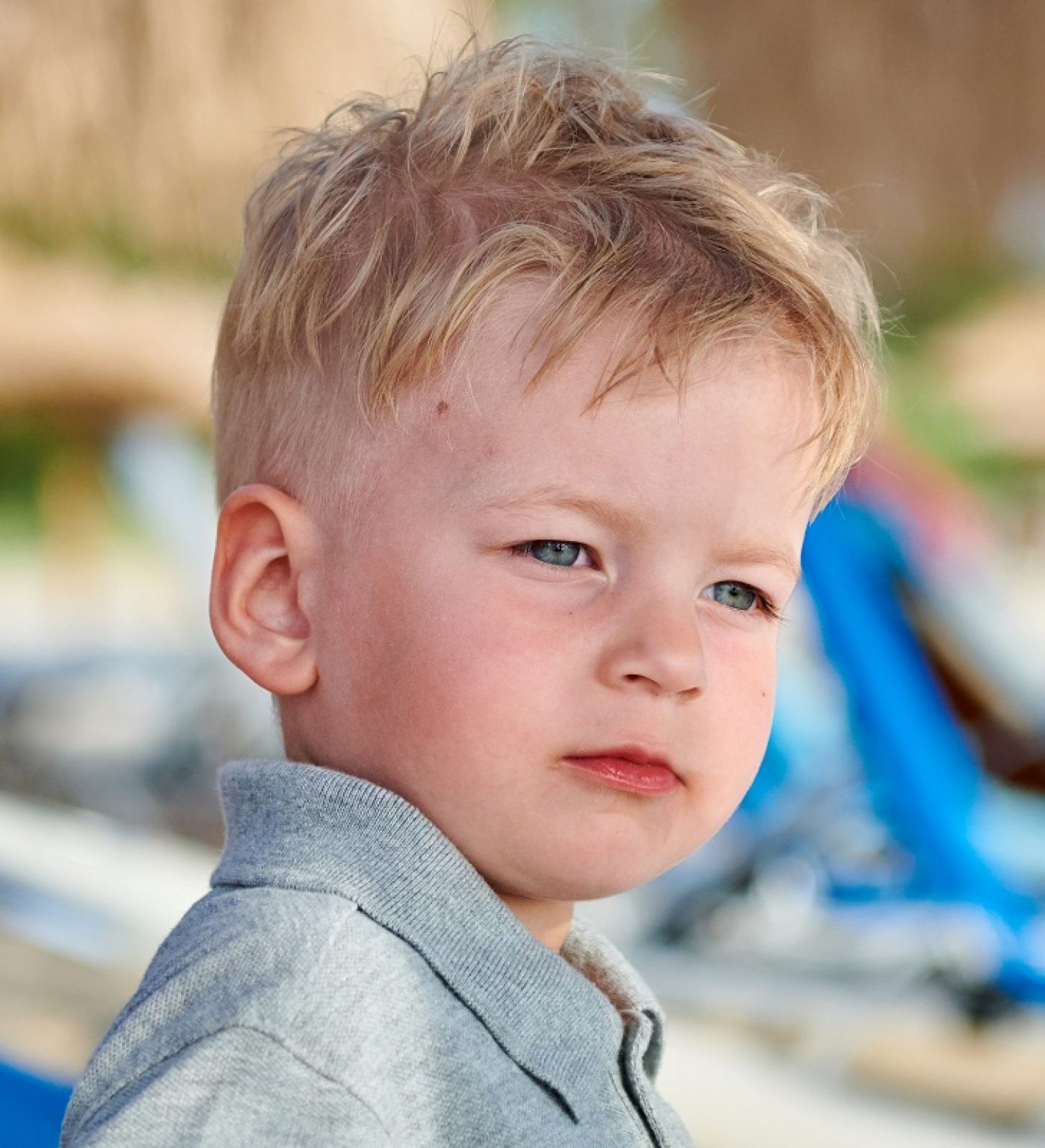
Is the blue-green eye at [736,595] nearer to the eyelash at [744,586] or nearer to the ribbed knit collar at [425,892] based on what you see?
the eyelash at [744,586]

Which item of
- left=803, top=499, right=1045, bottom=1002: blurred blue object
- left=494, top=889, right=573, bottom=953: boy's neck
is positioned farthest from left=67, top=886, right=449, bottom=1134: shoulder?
left=803, top=499, right=1045, bottom=1002: blurred blue object

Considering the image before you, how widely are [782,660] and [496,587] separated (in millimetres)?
2659

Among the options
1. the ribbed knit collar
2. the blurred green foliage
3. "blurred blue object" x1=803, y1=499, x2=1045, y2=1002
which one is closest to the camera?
the ribbed knit collar

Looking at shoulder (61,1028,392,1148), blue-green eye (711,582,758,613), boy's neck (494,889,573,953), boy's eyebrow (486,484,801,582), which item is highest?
blue-green eye (711,582,758,613)

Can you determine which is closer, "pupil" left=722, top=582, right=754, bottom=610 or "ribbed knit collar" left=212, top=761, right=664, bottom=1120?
"ribbed knit collar" left=212, top=761, right=664, bottom=1120

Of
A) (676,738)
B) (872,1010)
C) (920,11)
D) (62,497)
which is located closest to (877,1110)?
(872,1010)

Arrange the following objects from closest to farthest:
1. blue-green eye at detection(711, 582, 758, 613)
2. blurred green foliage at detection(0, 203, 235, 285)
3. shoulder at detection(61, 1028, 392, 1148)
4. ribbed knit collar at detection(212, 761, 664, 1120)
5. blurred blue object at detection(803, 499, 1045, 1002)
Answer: shoulder at detection(61, 1028, 392, 1148), ribbed knit collar at detection(212, 761, 664, 1120), blue-green eye at detection(711, 582, 758, 613), blurred blue object at detection(803, 499, 1045, 1002), blurred green foliage at detection(0, 203, 235, 285)

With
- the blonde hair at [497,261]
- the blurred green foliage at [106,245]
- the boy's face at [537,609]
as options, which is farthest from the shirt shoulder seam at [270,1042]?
the blurred green foliage at [106,245]

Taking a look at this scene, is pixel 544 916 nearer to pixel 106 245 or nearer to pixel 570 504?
pixel 570 504

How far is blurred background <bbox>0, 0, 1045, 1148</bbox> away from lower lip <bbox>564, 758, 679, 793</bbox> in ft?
1.18

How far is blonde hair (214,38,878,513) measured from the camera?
69 cm

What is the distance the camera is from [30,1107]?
Answer: 0.81m

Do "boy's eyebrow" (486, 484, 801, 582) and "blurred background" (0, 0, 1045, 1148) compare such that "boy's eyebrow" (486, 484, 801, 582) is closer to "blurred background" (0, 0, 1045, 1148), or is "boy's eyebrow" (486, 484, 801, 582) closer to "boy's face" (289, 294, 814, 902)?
"boy's face" (289, 294, 814, 902)

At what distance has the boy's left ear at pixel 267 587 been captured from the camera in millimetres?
714
